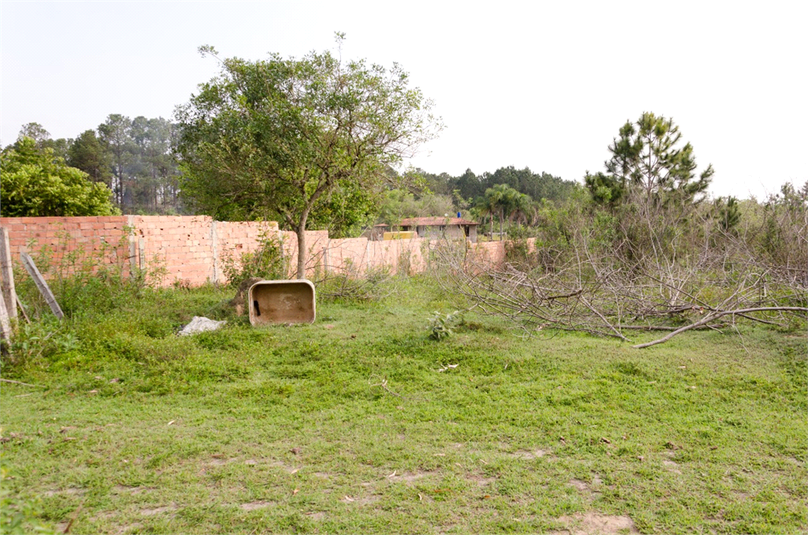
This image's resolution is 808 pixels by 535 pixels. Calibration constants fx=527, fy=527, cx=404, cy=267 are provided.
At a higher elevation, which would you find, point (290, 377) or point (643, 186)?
point (643, 186)

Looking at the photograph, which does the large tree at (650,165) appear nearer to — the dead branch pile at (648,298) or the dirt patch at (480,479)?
the dead branch pile at (648,298)

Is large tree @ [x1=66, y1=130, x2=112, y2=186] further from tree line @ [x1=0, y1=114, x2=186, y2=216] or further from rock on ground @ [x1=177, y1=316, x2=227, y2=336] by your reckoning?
rock on ground @ [x1=177, y1=316, x2=227, y2=336]

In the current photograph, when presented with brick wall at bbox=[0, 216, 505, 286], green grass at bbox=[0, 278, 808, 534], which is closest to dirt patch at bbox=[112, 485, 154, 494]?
green grass at bbox=[0, 278, 808, 534]

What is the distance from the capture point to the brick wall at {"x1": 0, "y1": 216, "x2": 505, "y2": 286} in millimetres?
9389

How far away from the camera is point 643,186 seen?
14.7m

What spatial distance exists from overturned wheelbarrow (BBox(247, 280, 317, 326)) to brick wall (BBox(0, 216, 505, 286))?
2.07m

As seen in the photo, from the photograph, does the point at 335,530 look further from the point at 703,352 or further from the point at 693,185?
the point at 693,185

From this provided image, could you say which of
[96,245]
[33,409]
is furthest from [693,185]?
[33,409]

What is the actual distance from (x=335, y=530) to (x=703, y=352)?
5172 millimetres

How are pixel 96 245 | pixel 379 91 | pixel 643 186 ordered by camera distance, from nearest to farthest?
pixel 379 91 < pixel 96 245 < pixel 643 186

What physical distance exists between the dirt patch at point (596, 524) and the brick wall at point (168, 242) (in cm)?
807

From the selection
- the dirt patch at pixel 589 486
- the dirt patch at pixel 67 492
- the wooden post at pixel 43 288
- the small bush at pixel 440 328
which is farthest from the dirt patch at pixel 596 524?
the wooden post at pixel 43 288

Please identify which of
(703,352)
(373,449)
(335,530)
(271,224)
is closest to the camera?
(335,530)

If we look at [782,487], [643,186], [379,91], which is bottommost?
[782,487]
